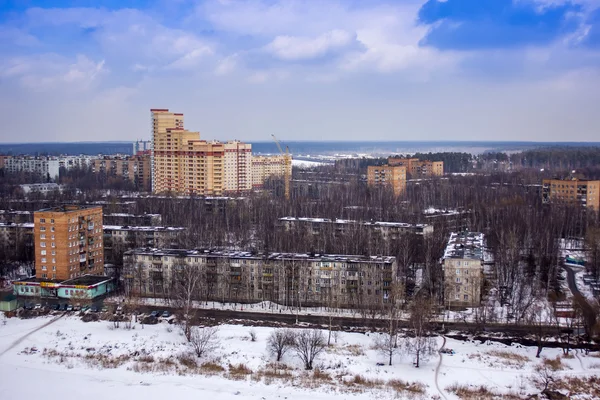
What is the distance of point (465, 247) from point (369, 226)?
209 inches

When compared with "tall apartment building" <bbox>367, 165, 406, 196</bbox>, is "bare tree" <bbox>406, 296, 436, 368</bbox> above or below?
below

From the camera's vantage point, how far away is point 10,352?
1223cm

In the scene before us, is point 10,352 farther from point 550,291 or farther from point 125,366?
point 550,291

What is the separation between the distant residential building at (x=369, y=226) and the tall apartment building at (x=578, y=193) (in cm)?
1068

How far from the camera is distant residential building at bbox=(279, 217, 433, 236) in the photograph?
21094 millimetres

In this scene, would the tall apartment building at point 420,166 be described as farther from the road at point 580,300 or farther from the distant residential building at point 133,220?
the road at point 580,300

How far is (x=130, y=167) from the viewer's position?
157 feet

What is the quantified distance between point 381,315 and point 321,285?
6.52 feet

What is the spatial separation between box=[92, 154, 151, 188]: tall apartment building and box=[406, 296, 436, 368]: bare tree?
3325 cm

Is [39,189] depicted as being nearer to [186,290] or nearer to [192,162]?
[192,162]

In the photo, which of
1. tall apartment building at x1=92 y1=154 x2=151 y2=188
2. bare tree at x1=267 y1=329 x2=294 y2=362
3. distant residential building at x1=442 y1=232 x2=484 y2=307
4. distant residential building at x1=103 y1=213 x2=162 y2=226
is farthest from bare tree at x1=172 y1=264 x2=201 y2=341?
tall apartment building at x1=92 y1=154 x2=151 y2=188

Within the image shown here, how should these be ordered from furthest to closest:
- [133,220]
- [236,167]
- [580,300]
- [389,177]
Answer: [236,167], [389,177], [133,220], [580,300]

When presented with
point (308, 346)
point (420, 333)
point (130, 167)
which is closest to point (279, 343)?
point (308, 346)

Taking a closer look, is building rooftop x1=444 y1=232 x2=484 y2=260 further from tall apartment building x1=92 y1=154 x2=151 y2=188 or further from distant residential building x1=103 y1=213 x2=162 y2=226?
tall apartment building x1=92 y1=154 x2=151 y2=188
